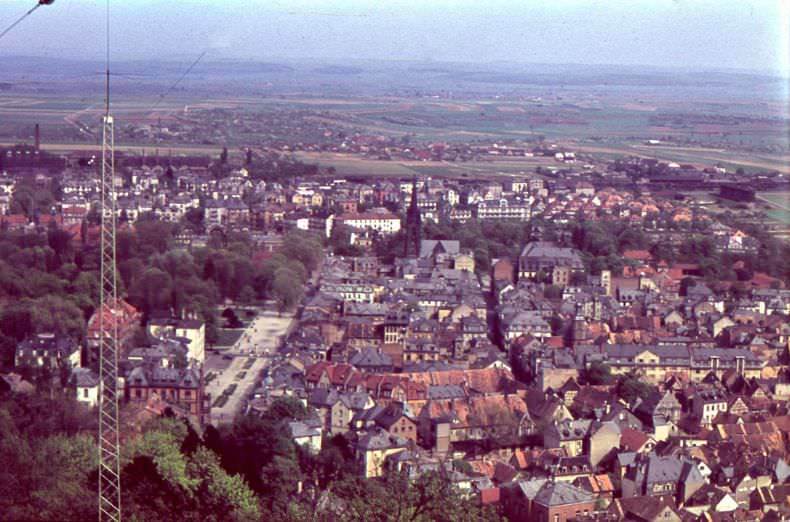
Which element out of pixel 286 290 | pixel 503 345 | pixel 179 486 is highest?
pixel 179 486

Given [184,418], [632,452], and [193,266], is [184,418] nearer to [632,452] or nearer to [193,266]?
[632,452]

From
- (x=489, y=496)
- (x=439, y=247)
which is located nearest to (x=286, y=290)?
(x=439, y=247)

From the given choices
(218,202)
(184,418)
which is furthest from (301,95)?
(184,418)

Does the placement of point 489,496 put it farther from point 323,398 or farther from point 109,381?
point 109,381

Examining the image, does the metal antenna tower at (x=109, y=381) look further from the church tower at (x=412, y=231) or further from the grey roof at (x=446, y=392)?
the church tower at (x=412, y=231)

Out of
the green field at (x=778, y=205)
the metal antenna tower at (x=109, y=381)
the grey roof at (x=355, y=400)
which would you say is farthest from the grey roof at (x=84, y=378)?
the green field at (x=778, y=205)
